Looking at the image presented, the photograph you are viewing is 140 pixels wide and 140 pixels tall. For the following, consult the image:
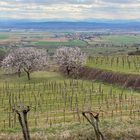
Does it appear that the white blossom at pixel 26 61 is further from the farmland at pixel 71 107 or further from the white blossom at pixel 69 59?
the white blossom at pixel 69 59

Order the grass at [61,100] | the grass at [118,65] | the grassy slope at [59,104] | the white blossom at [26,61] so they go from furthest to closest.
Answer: the white blossom at [26,61]
the grass at [118,65]
the grass at [61,100]
the grassy slope at [59,104]

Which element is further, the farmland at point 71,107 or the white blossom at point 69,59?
the white blossom at point 69,59

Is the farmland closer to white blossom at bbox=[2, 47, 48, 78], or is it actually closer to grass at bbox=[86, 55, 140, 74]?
grass at bbox=[86, 55, 140, 74]

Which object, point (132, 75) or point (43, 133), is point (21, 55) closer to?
point (132, 75)

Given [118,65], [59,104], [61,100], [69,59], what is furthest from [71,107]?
[69,59]

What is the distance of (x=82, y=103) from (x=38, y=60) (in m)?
40.0

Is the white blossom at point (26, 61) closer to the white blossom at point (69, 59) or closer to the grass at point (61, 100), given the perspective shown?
the white blossom at point (69, 59)

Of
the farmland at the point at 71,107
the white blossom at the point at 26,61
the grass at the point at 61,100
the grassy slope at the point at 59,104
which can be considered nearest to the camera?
the farmland at the point at 71,107

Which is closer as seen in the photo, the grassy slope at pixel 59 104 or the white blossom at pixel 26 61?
the grassy slope at pixel 59 104

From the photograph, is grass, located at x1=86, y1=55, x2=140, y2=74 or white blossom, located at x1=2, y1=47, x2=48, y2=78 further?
white blossom, located at x1=2, y1=47, x2=48, y2=78

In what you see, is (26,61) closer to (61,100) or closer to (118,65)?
(118,65)

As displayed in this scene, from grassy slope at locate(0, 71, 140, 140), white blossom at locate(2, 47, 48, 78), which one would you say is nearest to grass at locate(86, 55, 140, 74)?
grassy slope at locate(0, 71, 140, 140)

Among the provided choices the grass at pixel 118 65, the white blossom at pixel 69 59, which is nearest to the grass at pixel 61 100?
the grass at pixel 118 65

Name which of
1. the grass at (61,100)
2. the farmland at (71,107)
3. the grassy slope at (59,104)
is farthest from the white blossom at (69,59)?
the grass at (61,100)
